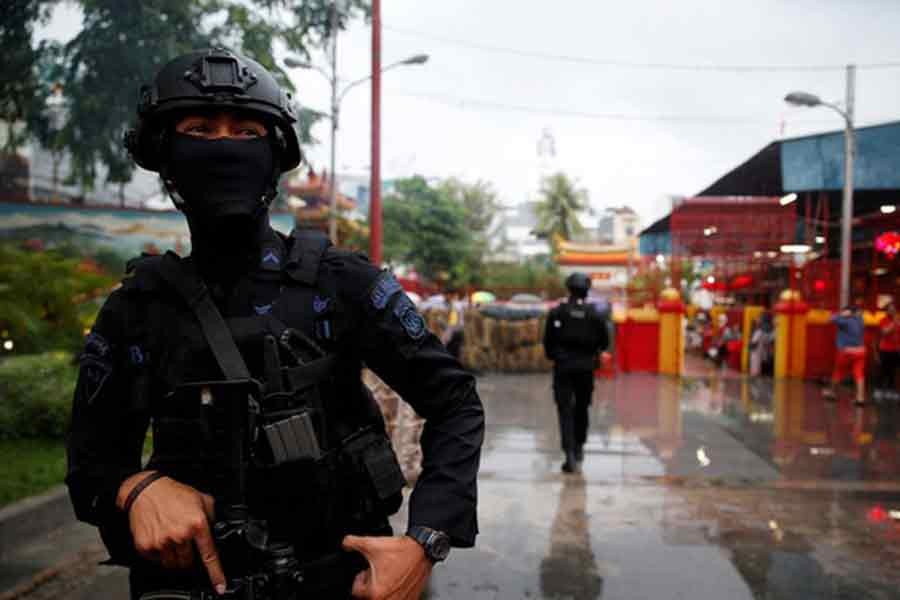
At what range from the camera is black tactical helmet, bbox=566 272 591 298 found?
22.7 ft

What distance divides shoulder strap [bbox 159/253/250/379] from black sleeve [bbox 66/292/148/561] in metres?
0.13

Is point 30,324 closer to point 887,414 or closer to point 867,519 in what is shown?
point 867,519

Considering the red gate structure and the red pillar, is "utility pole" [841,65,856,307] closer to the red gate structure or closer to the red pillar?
the red gate structure

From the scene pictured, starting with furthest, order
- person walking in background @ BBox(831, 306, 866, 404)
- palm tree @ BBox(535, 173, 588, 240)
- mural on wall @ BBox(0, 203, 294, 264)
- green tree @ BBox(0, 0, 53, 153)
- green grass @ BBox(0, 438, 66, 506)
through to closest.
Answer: palm tree @ BBox(535, 173, 588, 240) → mural on wall @ BBox(0, 203, 294, 264) → person walking in background @ BBox(831, 306, 866, 404) → green tree @ BBox(0, 0, 53, 153) → green grass @ BBox(0, 438, 66, 506)

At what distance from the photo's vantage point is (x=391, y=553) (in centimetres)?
141

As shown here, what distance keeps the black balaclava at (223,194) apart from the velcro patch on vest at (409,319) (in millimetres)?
319

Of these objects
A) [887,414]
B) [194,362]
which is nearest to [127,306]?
[194,362]

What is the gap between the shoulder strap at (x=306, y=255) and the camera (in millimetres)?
1622

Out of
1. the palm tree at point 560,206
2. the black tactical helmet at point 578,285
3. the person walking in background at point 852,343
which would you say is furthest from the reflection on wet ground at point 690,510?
the palm tree at point 560,206

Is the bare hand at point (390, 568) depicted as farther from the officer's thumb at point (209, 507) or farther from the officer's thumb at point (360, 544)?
the officer's thumb at point (209, 507)

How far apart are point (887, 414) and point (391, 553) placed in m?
10.5

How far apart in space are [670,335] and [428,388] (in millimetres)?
14700

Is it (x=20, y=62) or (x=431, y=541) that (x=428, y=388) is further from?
(x=20, y=62)

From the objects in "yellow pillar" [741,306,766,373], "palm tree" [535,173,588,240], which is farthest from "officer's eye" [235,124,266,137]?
"palm tree" [535,173,588,240]
